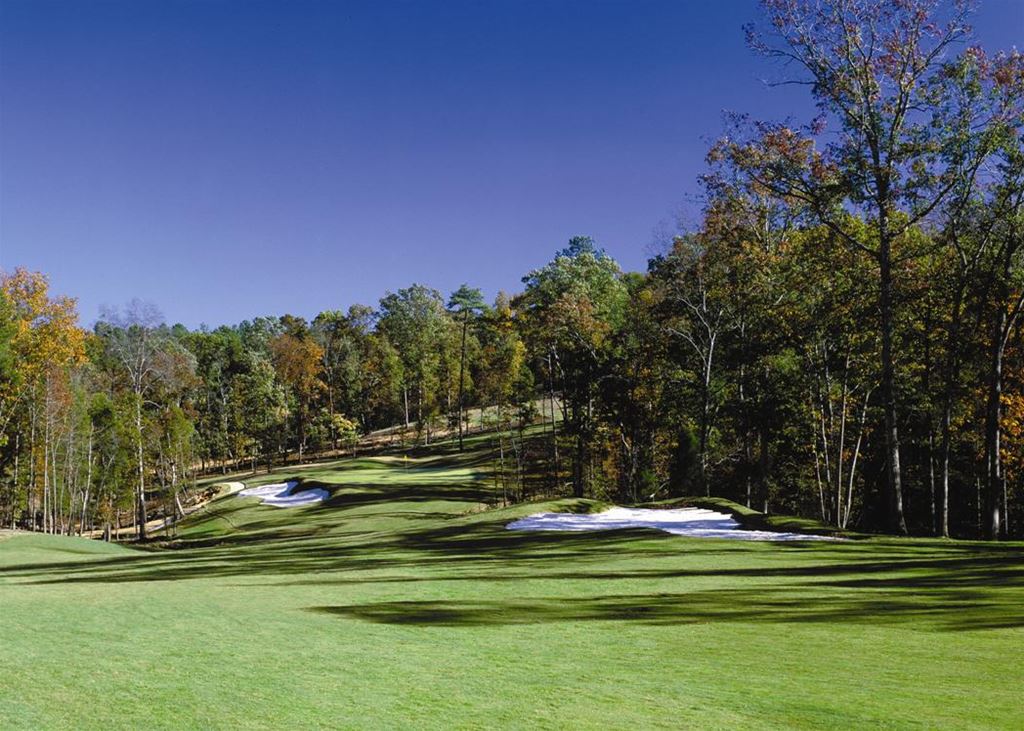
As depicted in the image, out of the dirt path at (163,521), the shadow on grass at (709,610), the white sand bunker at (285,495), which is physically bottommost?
the dirt path at (163,521)

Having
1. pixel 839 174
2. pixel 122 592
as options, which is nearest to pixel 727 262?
pixel 839 174

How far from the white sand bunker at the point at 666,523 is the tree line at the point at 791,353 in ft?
15.7

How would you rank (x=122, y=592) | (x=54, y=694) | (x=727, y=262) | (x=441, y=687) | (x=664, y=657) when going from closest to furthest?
(x=54, y=694), (x=441, y=687), (x=664, y=657), (x=122, y=592), (x=727, y=262)

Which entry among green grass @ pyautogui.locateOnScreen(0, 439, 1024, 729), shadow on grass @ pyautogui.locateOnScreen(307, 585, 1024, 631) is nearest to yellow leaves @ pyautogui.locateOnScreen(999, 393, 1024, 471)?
green grass @ pyautogui.locateOnScreen(0, 439, 1024, 729)

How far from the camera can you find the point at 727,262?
35.6 m

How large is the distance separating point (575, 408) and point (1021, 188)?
82.1ft

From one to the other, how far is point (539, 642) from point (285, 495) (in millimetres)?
48507

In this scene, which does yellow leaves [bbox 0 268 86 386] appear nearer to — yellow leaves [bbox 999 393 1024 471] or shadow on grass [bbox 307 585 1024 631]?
shadow on grass [bbox 307 585 1024 631]

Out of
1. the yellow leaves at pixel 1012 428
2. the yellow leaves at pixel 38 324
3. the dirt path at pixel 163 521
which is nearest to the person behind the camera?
the yellow leaves at pixel 1012 428

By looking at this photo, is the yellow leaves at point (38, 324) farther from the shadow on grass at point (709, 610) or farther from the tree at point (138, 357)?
the shadow on grass at point (709, 610)

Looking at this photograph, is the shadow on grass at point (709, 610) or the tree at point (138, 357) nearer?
the shadow on grass at point (709, 610)

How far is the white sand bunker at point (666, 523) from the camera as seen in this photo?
19719 millimetres

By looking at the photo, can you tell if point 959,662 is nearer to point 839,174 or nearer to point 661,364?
point 839,174

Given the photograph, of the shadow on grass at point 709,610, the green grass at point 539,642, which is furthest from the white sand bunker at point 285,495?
the shadow on grass at point 709,610
